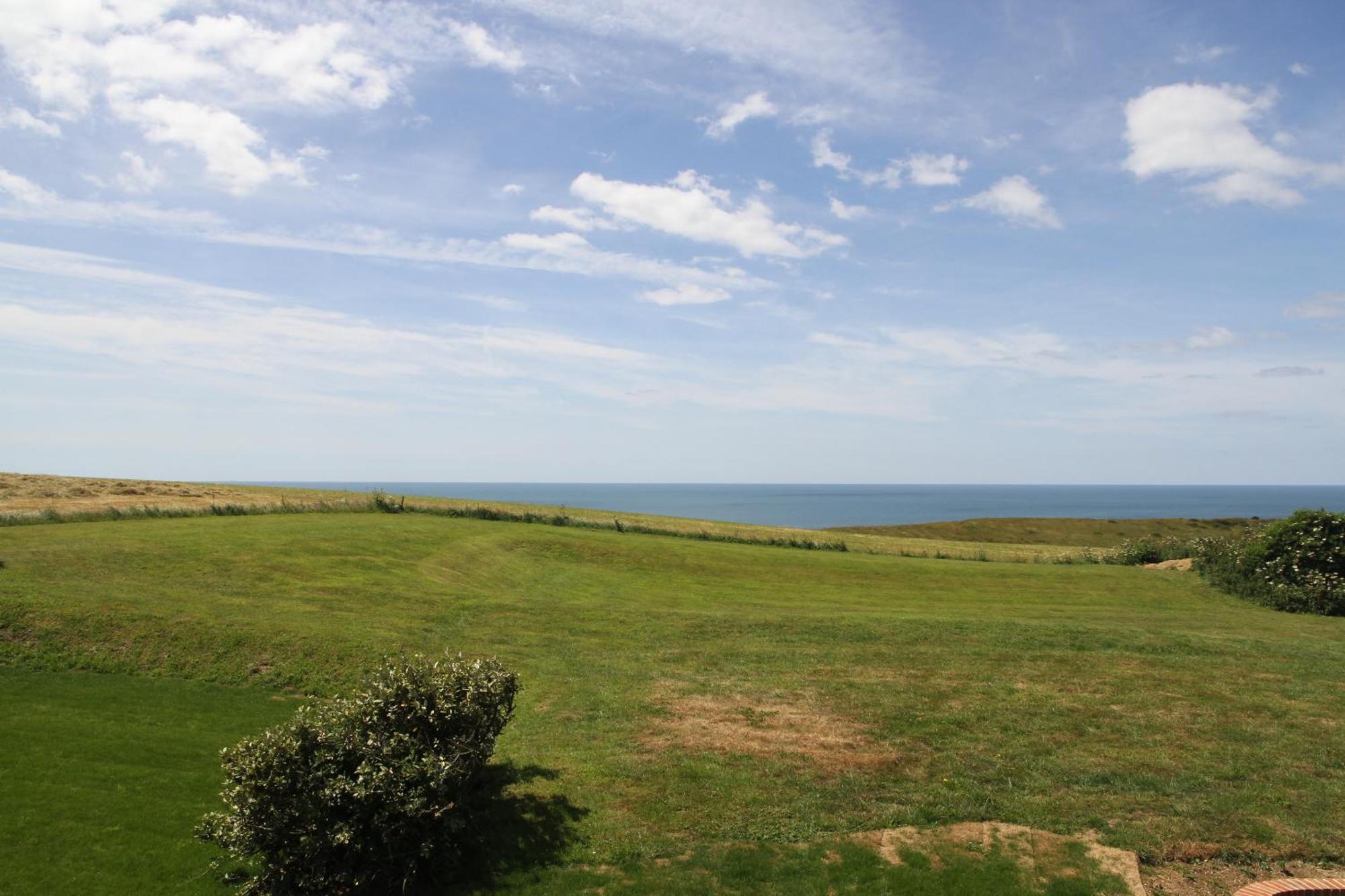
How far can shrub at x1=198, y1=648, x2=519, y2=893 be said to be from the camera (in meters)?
Result: 11.6

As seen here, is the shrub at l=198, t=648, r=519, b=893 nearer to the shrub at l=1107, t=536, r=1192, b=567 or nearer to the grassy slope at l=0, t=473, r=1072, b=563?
the grassy slope at l=0, t=473, r=1072, b=563

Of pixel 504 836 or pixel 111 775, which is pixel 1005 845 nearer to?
pixel 504 836

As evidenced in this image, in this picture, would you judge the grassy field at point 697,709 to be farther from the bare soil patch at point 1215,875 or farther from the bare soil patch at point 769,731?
the bare soil patch at point 1215,875

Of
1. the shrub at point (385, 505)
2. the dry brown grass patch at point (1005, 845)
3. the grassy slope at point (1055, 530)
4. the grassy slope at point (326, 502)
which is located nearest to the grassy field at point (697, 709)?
the dry brown grass patch at point (1005, 845)

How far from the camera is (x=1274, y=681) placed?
70.0 ft

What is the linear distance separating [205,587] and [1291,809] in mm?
31356

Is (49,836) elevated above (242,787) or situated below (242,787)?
below

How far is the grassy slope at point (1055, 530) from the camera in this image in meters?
87.4

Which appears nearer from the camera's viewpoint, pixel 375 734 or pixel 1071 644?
pixel 375 734

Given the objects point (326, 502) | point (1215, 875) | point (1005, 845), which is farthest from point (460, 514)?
point (1215, 875)

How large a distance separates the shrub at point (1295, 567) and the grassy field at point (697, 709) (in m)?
3.35

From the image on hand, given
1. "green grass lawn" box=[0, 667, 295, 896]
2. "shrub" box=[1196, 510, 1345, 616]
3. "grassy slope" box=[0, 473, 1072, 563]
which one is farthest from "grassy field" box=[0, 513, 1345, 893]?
"grassy slope" box=[0, 473, 1072, 563]

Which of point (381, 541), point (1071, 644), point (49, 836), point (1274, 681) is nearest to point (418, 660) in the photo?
point (49, 836)

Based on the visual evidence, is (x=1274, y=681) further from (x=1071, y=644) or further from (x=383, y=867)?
(x=383, y=867)
